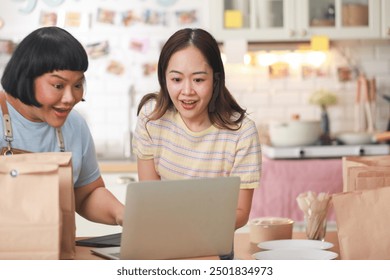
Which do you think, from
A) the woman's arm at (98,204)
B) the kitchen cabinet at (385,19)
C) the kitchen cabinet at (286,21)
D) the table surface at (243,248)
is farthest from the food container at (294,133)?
the woman's arm at (98,204)

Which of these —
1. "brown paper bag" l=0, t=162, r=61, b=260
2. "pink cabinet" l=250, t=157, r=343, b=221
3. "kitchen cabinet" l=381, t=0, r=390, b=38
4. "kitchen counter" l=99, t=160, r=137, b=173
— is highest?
"kitchen cabinet" l=381, t=0, r=390, b=38

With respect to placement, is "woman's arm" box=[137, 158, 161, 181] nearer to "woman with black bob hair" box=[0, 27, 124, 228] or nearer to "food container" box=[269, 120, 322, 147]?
"woman with black bob hair" box=[0, 27, 124, 228]

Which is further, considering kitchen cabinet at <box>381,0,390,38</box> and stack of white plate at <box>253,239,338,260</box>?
kitchen cabinet at <box>381,0,390,38</box>

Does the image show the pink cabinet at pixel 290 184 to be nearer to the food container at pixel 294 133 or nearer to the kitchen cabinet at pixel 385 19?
the food container at pixel 294 133

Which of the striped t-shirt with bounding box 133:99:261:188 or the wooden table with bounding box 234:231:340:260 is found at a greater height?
the striped t-shirt with bounding box 133:99:261:188

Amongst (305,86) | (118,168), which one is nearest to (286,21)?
(305,86)

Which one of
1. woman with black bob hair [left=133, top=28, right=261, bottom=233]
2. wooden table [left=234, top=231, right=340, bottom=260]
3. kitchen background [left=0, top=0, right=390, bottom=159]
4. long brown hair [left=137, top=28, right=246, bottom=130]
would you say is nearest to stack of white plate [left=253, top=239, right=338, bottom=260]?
wooden table [left=234, top=231, right=340, bottom=260]

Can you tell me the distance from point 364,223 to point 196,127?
0.52 m

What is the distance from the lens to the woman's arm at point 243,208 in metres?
1.47

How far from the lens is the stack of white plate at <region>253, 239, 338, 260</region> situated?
1280 millimetres

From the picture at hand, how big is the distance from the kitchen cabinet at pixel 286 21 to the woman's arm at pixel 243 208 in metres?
1.99

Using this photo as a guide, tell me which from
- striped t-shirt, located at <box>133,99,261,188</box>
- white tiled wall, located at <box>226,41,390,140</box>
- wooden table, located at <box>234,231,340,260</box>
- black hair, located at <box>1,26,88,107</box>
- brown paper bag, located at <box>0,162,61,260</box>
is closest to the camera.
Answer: brown paper bag, located at <box>0,162,61,260</box>

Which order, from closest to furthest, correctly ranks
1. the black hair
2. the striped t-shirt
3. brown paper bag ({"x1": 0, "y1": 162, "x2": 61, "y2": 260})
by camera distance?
brown paper bag ({"x1": 0, "y1": 162, "x2": 61, "y2": 260}) → the black hair → the striped t-shirt

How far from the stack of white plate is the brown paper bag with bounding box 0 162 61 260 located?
40 cm
